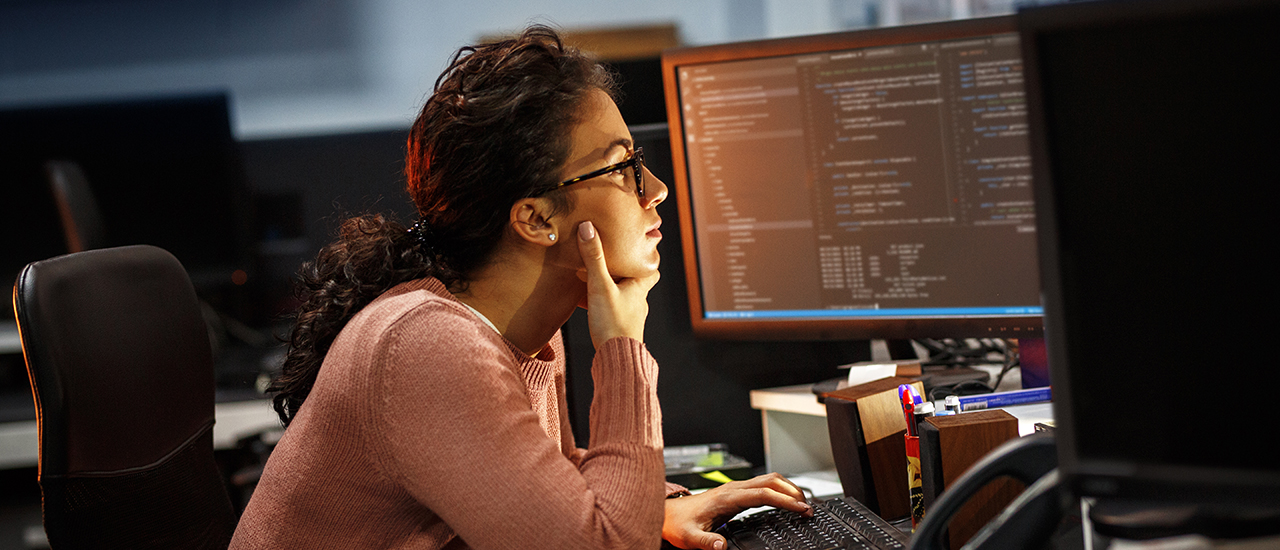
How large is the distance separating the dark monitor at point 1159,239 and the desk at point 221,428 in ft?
9.53

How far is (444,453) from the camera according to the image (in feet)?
2.79

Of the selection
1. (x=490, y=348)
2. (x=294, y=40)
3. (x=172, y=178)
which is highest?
(x=294, y=40)

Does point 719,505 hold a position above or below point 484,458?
below

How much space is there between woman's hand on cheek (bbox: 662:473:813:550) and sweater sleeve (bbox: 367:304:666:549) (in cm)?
17

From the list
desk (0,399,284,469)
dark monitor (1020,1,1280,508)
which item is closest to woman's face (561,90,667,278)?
dark monitor (1020,1,1280,508)

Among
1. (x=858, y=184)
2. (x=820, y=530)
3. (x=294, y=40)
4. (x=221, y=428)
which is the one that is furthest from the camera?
(x=294, y=40)

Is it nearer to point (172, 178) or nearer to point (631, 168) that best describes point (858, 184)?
point (631, 168)

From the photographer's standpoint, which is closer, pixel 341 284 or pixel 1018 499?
pixel 1018 499

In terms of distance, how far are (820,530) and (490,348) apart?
40cm

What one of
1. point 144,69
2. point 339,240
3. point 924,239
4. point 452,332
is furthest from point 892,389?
point 144,69

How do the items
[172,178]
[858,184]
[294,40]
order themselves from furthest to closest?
1. [294,40]
2. [172,178]
3. [858,184]

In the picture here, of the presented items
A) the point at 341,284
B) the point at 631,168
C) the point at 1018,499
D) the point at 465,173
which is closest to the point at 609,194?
the point at 631,168

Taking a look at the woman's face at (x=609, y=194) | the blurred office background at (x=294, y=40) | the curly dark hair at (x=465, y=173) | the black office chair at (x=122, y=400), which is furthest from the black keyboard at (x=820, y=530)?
the blurred office background at (x=294, y=40)

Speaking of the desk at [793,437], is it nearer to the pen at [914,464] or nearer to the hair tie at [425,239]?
the pen at [914,464]
